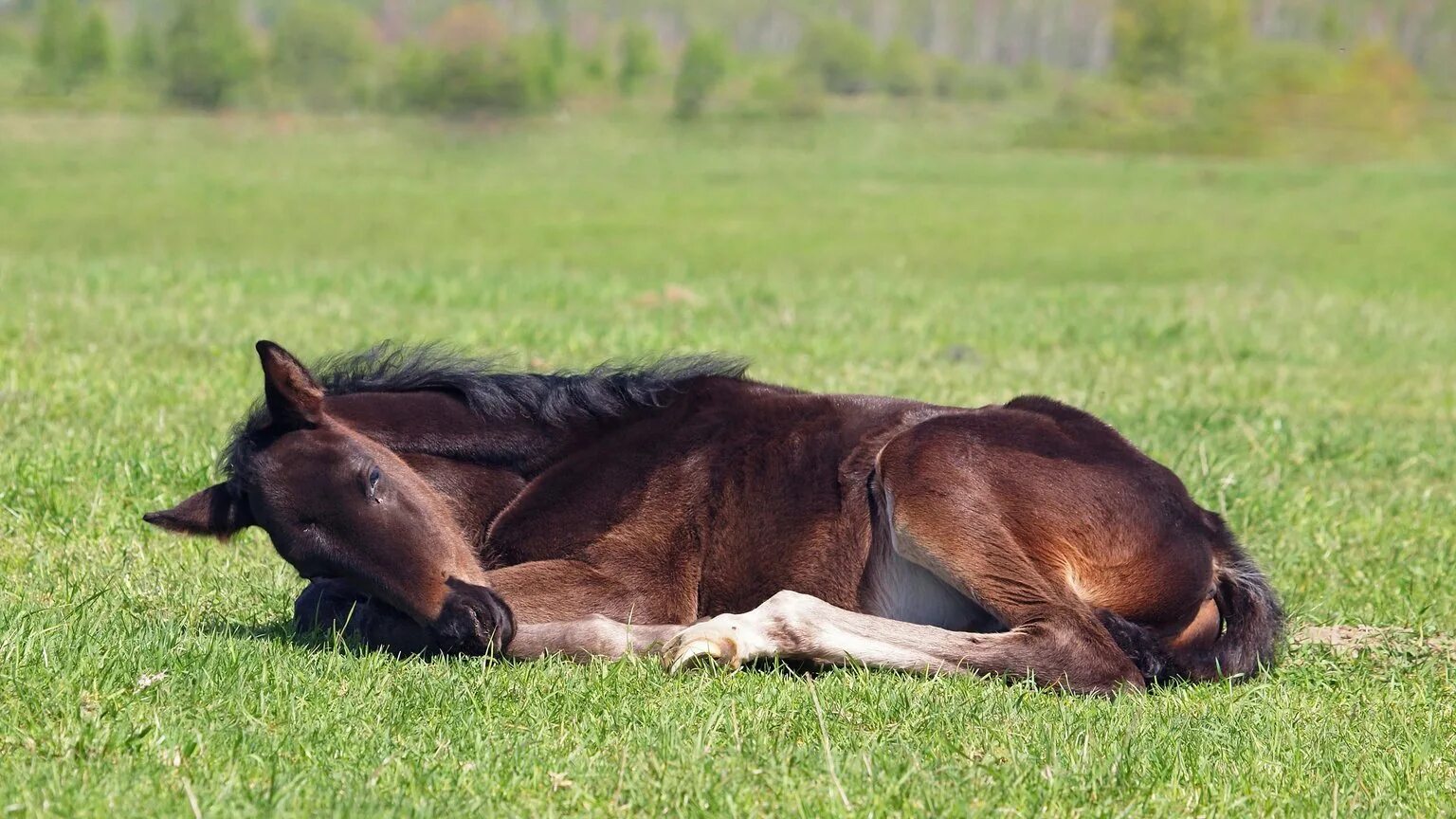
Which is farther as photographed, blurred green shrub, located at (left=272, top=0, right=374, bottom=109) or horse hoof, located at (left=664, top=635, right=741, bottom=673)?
blurred green shrub, located at (left=272, top=0, right=374, bottom=109)

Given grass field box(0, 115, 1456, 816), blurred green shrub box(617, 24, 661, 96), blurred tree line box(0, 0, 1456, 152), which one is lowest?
blurred green shrub box(617, 24, 661, 96)

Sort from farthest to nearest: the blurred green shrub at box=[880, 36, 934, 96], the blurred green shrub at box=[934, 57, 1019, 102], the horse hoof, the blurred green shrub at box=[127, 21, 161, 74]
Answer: the blurred green shrub at box=[127, 21, 161, 74], the blurred green shrub at box=[880, 36, 934, 96], the blurred green shrub at box=[934, 57, 1019, 102], the horse hoof

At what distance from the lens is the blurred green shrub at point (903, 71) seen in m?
79.6

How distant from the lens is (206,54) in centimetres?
7444

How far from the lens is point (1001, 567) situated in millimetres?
4766

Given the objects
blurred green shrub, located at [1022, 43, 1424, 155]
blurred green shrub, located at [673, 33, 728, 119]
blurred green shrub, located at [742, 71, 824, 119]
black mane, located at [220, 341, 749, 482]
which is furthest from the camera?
blurred green shrub, located at [673, 33, 728, 119]

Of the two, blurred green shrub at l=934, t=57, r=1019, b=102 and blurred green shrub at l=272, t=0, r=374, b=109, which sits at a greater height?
blurred green shrub at l=272, t=0, r=374, b=109

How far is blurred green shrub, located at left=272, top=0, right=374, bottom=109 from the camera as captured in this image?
70.6 m

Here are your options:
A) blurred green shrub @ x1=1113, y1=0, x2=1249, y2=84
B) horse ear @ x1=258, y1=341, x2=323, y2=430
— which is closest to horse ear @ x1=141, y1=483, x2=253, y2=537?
horse ear @ x1=258, y1=341, x2=323, y2=430

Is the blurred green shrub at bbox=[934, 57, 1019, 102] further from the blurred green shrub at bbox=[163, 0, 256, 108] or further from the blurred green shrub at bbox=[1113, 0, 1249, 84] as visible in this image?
the blurred green shrub at bbox=[163, 0, 256, 108]

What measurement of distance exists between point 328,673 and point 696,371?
72.8 inches

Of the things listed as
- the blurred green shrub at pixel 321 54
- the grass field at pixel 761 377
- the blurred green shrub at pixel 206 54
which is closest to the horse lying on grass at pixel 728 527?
the grass field at pixel 761 377

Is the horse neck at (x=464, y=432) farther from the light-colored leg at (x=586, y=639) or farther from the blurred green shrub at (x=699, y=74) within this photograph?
the blurred green shrub at (x=699, y=74)

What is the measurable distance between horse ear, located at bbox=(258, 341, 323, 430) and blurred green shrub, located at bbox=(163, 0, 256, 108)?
63.0 metres
